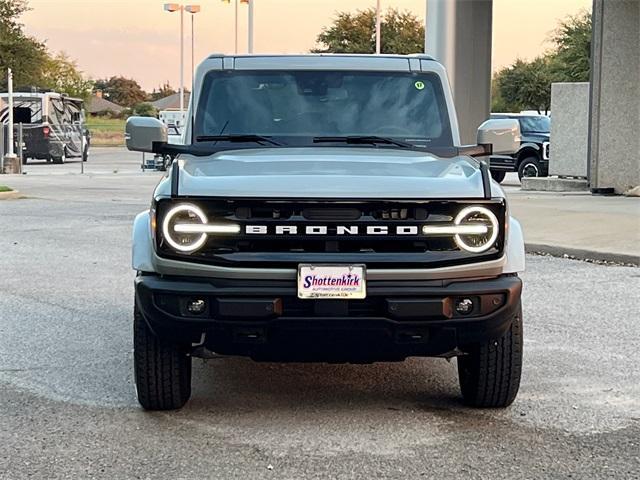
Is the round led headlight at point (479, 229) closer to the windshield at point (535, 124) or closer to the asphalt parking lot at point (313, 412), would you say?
the asphalt parking lot at point (313, 412)

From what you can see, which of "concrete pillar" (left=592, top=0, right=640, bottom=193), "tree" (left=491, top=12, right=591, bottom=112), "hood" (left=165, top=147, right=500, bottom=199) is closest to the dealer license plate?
"hood" (left=165, top=147, right=500, bottom=199)

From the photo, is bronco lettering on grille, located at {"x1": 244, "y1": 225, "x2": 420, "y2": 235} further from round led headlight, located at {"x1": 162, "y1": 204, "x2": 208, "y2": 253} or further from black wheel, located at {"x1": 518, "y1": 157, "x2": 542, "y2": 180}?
black wheel, located at {"x1": 518, "y1": 157, "x2": 542, "y2": 180}

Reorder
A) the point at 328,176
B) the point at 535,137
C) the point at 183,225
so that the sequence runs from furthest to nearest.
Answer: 1. the point at 535,137
2. the point at 328,176
3. the point at 183,225

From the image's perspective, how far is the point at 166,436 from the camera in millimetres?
5012

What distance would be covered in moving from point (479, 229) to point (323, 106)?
176 centimetres

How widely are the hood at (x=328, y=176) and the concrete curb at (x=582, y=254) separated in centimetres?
618

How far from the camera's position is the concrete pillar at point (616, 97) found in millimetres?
19438

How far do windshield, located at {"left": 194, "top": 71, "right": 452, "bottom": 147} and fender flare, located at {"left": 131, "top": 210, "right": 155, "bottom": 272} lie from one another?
1054 mm

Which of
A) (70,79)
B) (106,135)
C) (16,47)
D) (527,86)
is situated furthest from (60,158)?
(70,79)

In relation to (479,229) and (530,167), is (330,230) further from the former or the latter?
(530,167)

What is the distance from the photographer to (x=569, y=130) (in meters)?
22.2

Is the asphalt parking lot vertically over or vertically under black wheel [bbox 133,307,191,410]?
under

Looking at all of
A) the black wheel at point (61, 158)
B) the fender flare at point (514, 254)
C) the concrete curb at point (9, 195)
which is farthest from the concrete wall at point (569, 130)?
the black wheel at point (61, 158)

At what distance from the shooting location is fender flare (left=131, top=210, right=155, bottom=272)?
5.00 metres
